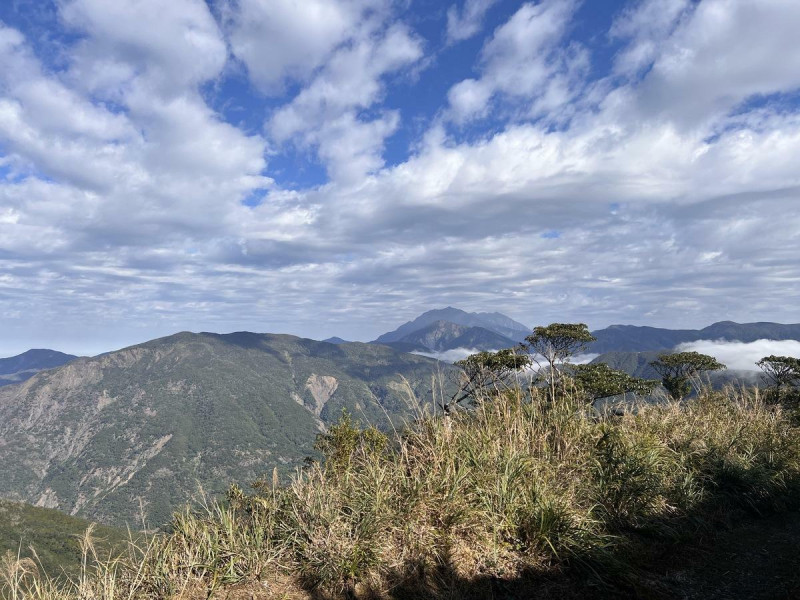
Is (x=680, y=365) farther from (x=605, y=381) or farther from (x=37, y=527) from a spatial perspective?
(x=37, y=527)

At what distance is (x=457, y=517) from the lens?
4438 mm

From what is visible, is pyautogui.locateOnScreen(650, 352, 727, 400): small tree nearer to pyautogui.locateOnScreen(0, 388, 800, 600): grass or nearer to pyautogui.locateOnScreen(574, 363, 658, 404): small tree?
pyautogui.locateOnScreen(574, 363, 658, 404): small tree

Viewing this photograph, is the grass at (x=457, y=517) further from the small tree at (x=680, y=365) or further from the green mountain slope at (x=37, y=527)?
the green mountain slope at (x=37, y=527)

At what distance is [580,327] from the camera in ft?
155

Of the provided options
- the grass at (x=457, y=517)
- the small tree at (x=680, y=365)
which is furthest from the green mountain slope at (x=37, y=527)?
the grass at (x=457, y=517)

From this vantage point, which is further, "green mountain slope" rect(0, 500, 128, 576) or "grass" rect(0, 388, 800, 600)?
"green mountain slope" rect(0, 500, 128, 576)

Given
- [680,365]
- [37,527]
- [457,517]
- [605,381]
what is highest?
[457,517]

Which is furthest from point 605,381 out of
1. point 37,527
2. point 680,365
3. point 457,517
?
point 37,527

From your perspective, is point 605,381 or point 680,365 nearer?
point 605,381

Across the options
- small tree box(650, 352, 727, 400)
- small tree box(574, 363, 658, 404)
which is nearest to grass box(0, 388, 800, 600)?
small tree box(574, 363, 658, 404)

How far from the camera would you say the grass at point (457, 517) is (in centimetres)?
395

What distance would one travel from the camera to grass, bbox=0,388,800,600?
3947 mm

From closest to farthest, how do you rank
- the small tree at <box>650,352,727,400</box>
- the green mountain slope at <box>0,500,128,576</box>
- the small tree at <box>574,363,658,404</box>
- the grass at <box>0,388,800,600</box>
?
the grass at <box>0,388,800,600</box> → the small tree at <box>574,363,658,404</box> → the small tree at <box>650,352,727,400</box> → the green mountain slope at <box>0,500,128,576</box>

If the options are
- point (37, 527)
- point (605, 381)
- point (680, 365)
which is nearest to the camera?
point (605, 381)
